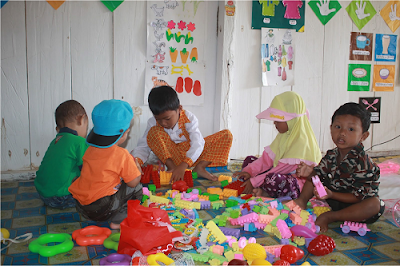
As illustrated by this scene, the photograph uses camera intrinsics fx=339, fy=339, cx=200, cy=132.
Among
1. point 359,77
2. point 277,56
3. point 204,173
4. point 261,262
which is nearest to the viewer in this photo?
point 261,262

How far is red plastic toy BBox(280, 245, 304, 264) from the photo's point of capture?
4.96 ft

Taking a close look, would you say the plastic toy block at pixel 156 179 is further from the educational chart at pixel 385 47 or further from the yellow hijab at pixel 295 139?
the educational chart at pixel 385 47

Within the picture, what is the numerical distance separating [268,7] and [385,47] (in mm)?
1530

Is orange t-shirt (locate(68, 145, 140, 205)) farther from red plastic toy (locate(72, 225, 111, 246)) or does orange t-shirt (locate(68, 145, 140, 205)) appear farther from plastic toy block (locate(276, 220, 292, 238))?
plastic toy block (locate(276, 220, 292, 238))

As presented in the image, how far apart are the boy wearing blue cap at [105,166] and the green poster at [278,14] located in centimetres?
202

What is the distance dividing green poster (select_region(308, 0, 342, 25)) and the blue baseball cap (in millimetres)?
2589

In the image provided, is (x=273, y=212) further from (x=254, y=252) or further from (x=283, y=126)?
(x=283, y=126)

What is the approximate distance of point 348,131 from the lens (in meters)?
1.93

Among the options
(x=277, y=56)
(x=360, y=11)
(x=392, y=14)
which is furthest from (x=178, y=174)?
(x=392, y=14)

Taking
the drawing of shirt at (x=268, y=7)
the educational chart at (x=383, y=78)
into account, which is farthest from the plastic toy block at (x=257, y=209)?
the educational chart at (x=383, y=78)

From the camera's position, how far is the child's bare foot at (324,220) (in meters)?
1.87

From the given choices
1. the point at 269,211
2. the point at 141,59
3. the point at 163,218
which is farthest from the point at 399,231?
the point at 141,59

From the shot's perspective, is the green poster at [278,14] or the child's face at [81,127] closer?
the child's face at [81,127]

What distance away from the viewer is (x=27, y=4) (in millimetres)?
2793
